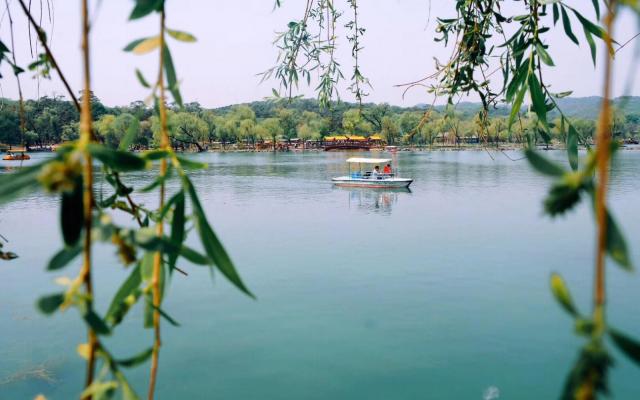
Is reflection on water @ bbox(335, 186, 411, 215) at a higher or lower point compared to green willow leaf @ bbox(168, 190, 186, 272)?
lower

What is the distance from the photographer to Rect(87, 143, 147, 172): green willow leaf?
1.07 ft

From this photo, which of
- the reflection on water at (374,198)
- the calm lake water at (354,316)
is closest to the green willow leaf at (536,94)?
the calm lake water at (354,316)

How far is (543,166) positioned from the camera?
280 mm

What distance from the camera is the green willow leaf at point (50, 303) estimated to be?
13.3 inches

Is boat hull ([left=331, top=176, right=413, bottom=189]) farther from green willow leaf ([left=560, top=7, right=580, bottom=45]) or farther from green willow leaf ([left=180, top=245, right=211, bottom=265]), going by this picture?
green willow leaf ([left=180, top=245, right=211, bottom=265])

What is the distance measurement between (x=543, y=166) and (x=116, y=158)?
26cm

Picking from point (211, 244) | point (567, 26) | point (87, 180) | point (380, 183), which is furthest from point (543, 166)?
point (380, 183)

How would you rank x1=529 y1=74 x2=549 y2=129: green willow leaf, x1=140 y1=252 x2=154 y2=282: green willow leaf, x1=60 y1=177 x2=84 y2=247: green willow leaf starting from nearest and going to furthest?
x1=60 y1=177 x2=84 y2=247: green willow leaf
x1=140 y1=252 x2=154 y2=282: green willow leaf
x1=529 y1=74 x2=549 y2=129: green willow leaf

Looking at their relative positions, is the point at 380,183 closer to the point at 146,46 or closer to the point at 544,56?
the point at 544,56

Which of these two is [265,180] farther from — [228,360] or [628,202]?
[228,360]

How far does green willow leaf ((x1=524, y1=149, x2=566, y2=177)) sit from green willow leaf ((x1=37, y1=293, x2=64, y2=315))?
0.96 feet

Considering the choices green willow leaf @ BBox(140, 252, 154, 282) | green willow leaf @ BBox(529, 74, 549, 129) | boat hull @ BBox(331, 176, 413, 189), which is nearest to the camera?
green willow leaf @ BBox(140, 252, 154, 282)

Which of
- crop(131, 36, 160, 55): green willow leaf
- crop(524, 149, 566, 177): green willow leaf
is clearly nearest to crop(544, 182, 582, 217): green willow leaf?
crop(524, 149, 566, 177): green willow leaf

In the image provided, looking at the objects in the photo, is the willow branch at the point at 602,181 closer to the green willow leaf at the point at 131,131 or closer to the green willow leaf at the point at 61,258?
the green willow leaf at the point at 61,258
